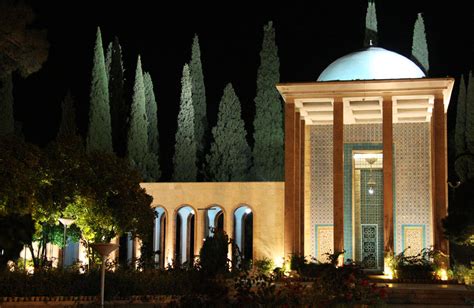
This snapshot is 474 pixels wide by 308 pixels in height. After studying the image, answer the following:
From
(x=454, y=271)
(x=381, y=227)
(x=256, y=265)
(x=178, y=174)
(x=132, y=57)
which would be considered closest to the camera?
(x=454, y=271)

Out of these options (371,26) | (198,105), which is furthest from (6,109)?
(371,26)

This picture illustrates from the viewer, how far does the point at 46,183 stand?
23125mm

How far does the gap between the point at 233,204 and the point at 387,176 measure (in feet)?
20.3

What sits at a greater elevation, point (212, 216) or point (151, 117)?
point (151, 117)

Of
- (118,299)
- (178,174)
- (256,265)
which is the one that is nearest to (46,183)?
Answer: (118,299)

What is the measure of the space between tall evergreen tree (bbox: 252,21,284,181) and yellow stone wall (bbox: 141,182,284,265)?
9621mm

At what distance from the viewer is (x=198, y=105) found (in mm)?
43906

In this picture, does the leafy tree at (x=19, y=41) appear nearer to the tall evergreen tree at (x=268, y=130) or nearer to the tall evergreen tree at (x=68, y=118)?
the tall evergreen tree at (x=268, y=130)

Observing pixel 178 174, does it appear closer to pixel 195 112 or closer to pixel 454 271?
pixel 195 112

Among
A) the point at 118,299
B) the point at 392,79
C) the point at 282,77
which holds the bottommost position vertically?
the point at 118,299

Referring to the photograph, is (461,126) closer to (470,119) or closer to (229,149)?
(470,119)

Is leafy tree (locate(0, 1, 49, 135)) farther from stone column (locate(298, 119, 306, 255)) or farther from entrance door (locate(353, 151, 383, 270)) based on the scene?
entrance door (locate(353, 151, 383, 270))

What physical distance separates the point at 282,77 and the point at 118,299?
33.4 m

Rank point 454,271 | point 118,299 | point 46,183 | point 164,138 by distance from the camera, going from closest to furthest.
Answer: point 118,299
point 46,183
point 454,271
point 164,138
